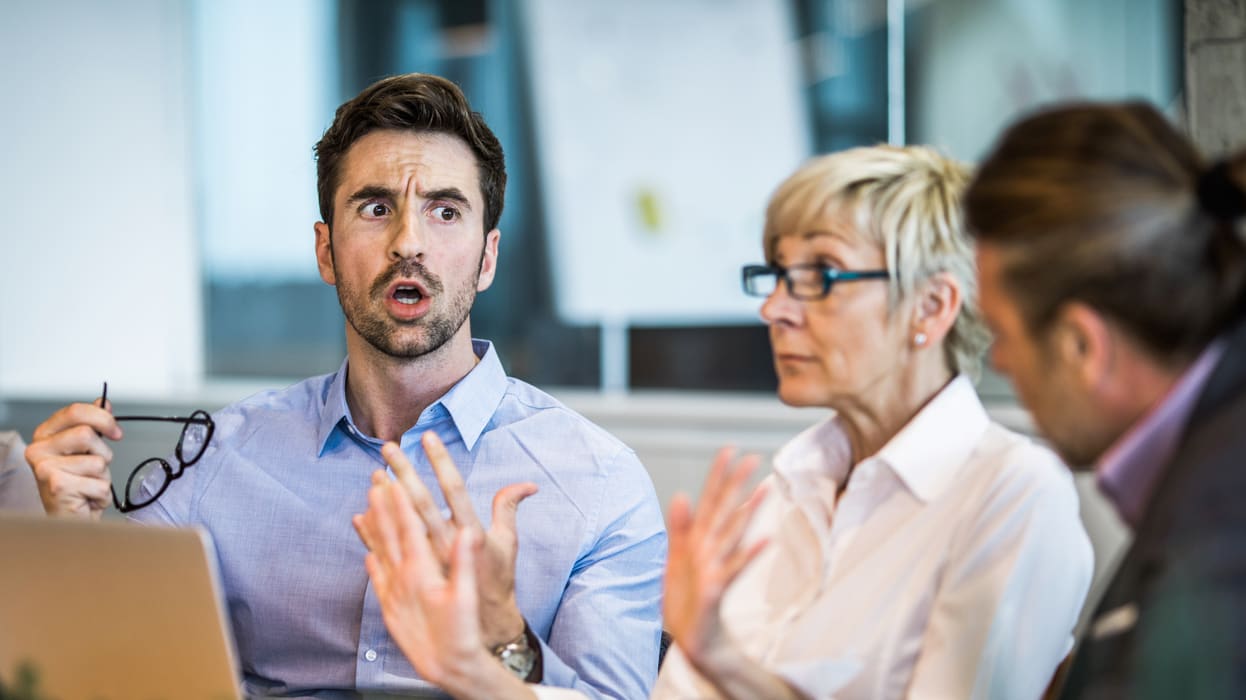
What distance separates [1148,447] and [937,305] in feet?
1.62

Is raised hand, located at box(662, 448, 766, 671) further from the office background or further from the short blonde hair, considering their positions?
the office background

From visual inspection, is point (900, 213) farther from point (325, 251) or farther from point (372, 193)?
point (325, 251)

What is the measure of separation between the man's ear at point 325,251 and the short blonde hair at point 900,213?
805 mm

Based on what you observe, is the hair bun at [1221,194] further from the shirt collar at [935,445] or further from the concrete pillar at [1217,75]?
the concrete pillar at [1217,75]

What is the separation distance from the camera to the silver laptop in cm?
107

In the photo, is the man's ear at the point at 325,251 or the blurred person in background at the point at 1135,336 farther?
the man's ear at the point at 325,251

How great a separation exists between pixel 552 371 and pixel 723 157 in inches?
40.0

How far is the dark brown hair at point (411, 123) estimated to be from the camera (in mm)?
1864

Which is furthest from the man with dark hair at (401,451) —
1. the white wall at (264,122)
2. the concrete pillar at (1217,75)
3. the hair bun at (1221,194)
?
the white wall at (264,122)

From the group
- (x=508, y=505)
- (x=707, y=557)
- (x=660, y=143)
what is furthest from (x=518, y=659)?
(x=660, y=143)

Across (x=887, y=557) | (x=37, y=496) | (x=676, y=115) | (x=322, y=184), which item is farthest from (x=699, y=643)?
(x=676, y=115)

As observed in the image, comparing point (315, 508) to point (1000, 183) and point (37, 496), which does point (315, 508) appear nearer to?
point (37, 496)

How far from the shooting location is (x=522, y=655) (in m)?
1.46

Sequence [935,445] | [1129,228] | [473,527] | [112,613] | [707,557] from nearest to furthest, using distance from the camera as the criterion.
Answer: [1129,228] → [112,613] → [707,557] → [473,527] → [935,445]
